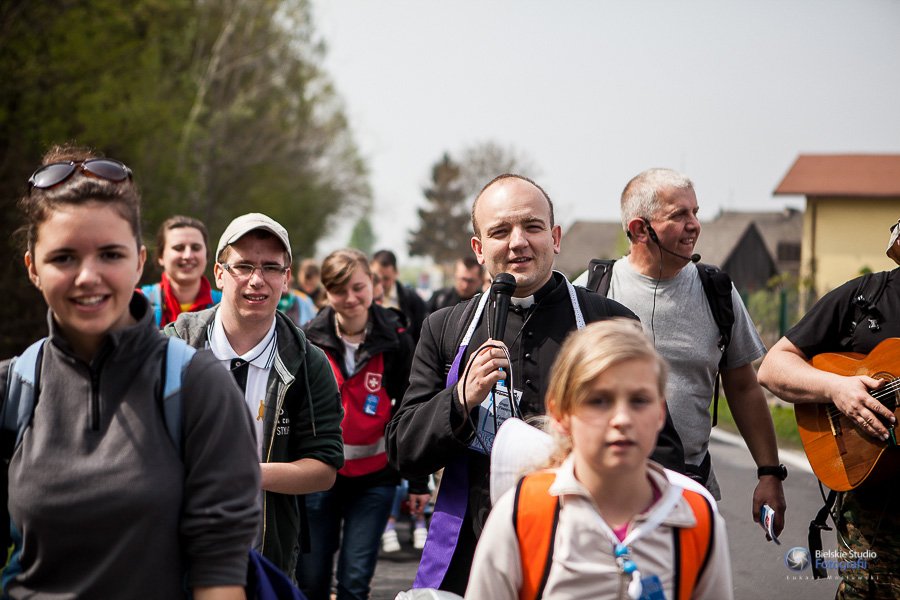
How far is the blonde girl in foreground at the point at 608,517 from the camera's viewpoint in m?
2.30

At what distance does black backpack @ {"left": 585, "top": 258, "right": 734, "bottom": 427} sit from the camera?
4406mm

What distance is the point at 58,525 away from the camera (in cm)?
210

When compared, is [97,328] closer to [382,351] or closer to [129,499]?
[129,499]

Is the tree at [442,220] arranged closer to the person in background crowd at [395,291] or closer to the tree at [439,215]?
the tree at [439,215]

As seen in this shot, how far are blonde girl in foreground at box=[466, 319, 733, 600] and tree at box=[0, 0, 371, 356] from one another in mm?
2520

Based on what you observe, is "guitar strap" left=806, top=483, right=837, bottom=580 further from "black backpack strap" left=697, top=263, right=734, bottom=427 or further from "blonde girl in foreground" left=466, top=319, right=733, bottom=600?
"blonde girl in foreground" left=466, top=319, right=733, bottom=600

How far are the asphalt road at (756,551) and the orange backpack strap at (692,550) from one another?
3992mm

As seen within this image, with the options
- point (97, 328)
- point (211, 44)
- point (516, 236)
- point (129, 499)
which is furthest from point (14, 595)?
point (211, 44)

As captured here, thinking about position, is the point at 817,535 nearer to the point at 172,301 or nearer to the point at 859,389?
the point at 859,389

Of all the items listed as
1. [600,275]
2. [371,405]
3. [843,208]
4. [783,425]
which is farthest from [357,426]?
[843,208]

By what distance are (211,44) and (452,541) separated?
106 ft

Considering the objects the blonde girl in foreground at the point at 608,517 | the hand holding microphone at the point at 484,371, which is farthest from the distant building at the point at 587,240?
the blonde girl in foreground at the point at 608,517

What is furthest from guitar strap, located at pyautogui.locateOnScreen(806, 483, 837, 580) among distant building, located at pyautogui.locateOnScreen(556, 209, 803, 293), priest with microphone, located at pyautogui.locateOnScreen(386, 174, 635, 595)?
distant building, located at pyautogui.locateOnScreen(556, 209, 803, 293)

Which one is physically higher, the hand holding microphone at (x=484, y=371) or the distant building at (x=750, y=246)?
the distant building at (x=750, y=246)
